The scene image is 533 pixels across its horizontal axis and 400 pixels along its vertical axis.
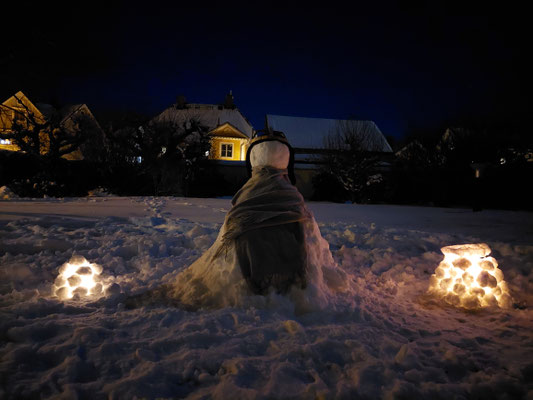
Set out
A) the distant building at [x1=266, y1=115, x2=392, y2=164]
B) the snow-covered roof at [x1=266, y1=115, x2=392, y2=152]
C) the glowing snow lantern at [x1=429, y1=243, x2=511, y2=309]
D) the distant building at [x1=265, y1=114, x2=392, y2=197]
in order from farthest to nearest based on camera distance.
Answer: the snow-covered roof at [x1=266, y1=115, x2=392, y2=152], the distant building at [x1=266, y1=115, x2=392, y2=164], the distant building at [x1=265, y1=114, x2=392, y2=197], the glowing snow lantern at [x1=429, y1=243, x2=511, y2=309]

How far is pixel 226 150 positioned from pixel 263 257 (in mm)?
22576

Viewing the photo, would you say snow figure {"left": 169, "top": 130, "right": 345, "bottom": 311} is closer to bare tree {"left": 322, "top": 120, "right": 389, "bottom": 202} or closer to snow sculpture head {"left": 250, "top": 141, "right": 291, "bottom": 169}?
snow sculpture head {"left": 250, "top": 141, "right": 291, "bottom": 169}

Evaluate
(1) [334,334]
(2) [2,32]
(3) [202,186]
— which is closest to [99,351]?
(1) [334,334]

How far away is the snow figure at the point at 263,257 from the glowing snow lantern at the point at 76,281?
0.81m

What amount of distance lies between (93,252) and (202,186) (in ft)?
43.0

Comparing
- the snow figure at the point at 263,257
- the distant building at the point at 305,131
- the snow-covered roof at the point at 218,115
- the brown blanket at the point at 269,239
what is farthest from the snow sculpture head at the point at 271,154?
the snow-covered roof at the point at 218,115

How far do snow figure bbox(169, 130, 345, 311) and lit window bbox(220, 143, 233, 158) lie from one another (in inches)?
869

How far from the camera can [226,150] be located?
24.4 m

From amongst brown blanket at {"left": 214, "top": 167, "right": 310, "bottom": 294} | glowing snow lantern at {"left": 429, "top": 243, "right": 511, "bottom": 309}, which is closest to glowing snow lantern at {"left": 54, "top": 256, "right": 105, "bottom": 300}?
brown blanket at {"left": 214, "top": 167, "right": 310, "bottom": 294}

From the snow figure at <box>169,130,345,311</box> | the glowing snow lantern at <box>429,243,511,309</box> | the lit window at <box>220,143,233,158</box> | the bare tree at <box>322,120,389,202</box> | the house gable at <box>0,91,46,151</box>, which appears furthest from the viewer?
the lit window at <box>220,143,233,158</box>

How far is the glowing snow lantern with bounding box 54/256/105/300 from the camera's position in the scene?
2.82 m

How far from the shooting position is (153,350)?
1.92 m

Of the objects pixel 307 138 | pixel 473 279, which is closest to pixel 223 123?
pixel 307 138

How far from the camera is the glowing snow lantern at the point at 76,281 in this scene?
2.82m
